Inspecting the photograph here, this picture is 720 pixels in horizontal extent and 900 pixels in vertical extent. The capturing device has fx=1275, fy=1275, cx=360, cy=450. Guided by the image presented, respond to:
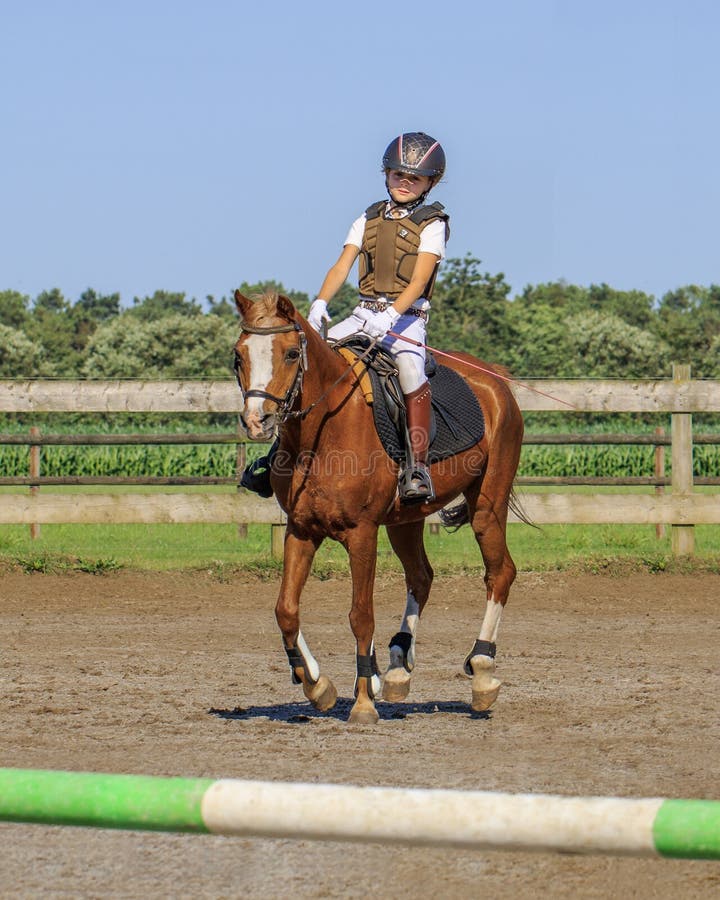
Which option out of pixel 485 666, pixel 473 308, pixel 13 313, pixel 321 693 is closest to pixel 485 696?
pixel 485 666

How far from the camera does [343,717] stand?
7035 millimetres

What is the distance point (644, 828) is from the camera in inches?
A: 77.3

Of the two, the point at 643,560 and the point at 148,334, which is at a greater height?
the point at 148,334

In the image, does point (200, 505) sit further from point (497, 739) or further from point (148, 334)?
point (148, 334)

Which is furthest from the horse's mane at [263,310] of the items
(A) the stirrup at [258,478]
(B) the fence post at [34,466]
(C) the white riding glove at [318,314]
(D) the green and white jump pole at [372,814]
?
(B) the fence post at [34,466]

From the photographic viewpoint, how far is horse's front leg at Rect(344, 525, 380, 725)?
268 inches

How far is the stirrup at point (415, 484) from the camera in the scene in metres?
6.97

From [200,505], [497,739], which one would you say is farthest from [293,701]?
[200,505]

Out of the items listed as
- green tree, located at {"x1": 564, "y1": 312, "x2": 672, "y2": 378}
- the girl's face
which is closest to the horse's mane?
the girl's face

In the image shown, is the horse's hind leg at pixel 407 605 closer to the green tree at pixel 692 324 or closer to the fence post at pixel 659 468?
Answer: the fence post at pixel 659 468

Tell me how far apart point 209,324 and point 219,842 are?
63532mm

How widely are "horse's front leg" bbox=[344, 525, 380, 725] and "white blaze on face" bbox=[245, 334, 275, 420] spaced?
3.64 ft

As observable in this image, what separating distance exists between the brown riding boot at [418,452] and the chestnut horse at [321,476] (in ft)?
0.26

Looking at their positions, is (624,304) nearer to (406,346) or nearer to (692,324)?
(692,324)
